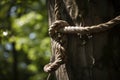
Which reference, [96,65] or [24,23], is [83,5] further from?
[24,23]

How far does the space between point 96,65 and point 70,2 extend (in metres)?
0.42

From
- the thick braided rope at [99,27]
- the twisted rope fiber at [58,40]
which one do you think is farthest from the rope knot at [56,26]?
the thick braided rope at [99,27]

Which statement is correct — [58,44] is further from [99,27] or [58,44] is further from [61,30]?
[99,27]

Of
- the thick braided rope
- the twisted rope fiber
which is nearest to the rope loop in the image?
the twisted rope fiber

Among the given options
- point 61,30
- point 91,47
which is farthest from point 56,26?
point 91,47

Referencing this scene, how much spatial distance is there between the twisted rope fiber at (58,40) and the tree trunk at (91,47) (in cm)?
4

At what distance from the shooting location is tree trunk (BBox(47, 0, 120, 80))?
196cm

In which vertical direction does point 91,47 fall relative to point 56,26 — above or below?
below

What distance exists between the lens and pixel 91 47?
1.96 meters

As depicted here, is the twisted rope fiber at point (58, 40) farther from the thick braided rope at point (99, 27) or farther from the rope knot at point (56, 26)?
the thick braided rope at point (99, 27)

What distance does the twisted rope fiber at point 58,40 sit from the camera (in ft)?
6.47

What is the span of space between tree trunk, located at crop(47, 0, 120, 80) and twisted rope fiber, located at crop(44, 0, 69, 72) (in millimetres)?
36

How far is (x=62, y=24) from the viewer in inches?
78.4

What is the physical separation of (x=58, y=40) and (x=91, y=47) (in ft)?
0.71
